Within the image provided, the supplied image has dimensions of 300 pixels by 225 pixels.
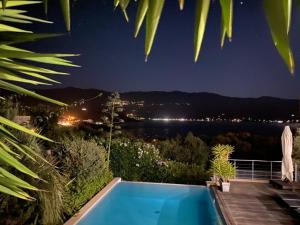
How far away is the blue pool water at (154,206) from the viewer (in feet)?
26.5

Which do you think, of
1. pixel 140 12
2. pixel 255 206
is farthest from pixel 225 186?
pixel 140 12

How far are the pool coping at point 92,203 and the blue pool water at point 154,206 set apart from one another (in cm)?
10

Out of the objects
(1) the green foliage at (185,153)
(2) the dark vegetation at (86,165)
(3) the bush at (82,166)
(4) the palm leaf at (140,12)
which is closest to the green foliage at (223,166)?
(2) the dark vegetation at (86,165)

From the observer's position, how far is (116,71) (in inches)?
719

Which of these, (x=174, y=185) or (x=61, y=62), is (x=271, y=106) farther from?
(x=61, y=62)

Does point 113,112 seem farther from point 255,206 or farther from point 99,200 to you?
point 255,206

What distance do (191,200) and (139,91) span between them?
1211 inches

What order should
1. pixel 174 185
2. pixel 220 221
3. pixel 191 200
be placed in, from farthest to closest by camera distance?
pixel 174 185 → pixel 191 200 → pixel 220 221

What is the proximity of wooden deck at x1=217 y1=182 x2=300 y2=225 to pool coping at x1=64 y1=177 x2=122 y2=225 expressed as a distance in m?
2.66

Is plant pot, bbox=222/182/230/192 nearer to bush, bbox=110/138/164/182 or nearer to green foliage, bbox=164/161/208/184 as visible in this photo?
green foliage, bbox=164/161/208/184

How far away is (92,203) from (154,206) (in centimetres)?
183

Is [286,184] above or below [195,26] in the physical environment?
below

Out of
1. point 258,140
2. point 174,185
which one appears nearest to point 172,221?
point 174,185

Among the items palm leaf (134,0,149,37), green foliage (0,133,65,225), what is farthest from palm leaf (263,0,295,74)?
green foliage (0,133,65,225)
